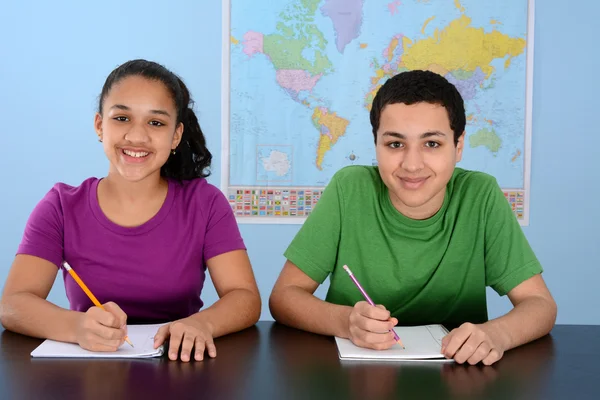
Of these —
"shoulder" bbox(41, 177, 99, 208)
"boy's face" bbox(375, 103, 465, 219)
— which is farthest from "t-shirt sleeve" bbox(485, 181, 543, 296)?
"shoulder" bbox(41, 177, 99, 208)

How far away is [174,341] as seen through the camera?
3.75 feet

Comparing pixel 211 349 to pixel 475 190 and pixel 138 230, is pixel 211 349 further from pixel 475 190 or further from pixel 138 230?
pixel 475 190

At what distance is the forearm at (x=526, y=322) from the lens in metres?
1.25

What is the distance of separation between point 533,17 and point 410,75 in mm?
1721

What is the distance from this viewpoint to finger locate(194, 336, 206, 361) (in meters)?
1.13

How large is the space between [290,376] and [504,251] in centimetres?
70

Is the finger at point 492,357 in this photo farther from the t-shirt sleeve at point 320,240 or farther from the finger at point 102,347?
the finger at point 102,347

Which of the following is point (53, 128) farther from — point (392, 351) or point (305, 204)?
point (392, 351)

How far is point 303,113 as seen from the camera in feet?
9.77

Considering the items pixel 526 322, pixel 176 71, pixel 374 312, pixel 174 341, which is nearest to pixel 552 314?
pixel 526 322

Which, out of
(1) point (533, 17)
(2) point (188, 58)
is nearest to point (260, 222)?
(2) point (188, 58)

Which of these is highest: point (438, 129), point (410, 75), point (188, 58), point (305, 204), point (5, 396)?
point (188, 58)

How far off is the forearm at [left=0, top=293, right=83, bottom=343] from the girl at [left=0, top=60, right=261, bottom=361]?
7 centimetres

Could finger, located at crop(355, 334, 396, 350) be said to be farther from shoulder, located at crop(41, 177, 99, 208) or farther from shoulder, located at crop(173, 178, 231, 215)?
shoulder, located at crop(41, 177, 99, 208)
